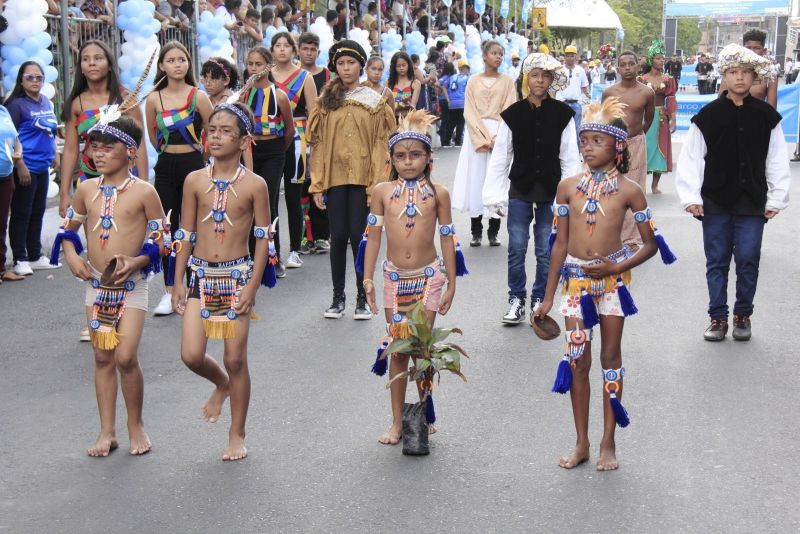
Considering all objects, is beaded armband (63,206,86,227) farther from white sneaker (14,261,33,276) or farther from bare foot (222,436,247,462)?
white sneaker (14,261,33,276)

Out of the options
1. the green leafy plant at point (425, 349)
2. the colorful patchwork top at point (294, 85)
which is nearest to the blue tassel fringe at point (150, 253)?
the green leafy plant at point (425, 349)

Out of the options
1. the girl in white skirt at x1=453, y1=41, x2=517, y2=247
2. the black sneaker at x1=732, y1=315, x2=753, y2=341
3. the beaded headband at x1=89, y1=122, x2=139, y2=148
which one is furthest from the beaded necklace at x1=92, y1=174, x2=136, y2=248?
the girl in white skirt at x1=453, y1=41, x2=517, y2=247

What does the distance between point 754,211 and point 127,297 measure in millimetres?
4234

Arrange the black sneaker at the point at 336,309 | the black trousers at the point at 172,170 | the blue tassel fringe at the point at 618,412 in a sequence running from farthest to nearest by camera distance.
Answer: the black trousers at the point at 172,170, the black sneaker at the point at 336,309, the blue tassel fringe at the point at 618,412

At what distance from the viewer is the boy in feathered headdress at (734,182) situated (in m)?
7.48

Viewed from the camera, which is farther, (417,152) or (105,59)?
(105,59)

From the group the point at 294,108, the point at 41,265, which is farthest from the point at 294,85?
the point at 41,265

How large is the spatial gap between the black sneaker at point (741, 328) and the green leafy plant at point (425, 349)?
2.98m

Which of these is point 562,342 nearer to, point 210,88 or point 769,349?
point 769,349


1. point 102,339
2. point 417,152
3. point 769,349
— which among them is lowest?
point 769,349

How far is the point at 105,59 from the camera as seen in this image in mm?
7738

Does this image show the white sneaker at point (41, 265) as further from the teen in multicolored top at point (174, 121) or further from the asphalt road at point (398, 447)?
the teen in multicolored top at point (174, 121)

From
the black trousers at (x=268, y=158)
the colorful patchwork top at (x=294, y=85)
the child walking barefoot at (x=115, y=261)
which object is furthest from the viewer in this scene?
the colorful patchwork top at (x=294, y=85)

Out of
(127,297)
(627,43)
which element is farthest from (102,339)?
(627,43)
